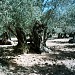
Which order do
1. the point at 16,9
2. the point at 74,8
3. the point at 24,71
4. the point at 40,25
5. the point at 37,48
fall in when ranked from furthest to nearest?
the point at 37,48 → the point at 40,25 → the point at 74,8 → the point at 24,71 → the point at 16,9

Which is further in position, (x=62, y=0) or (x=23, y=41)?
(x=23, y=41)

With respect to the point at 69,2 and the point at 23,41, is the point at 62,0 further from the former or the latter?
the point at 23,41

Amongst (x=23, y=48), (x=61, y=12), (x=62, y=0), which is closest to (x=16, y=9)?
(x=62, y=0)

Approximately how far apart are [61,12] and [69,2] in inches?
52.3

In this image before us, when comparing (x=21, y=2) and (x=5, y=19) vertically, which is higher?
(x=21, y=2)

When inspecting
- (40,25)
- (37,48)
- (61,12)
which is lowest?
(37,48)

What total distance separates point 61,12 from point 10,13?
7682 mm

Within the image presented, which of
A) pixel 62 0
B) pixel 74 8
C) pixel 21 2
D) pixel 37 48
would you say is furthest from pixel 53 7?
pixel 21 2

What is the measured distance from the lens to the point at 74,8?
610 inches

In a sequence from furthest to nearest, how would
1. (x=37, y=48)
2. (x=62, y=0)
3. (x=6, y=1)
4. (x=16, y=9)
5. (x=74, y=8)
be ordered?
(x=37, y=48) < (x=74, y=8) < (x=62, y=0) < (x=16, y=9) < (x=6, y=1)

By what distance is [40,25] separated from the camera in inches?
650

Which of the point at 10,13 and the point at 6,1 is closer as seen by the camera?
the point at 6,1

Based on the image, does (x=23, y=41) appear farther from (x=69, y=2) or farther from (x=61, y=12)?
(x=69, y=2)

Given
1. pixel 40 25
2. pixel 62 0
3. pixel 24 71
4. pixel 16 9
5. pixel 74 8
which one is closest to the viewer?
pixel 16 9
